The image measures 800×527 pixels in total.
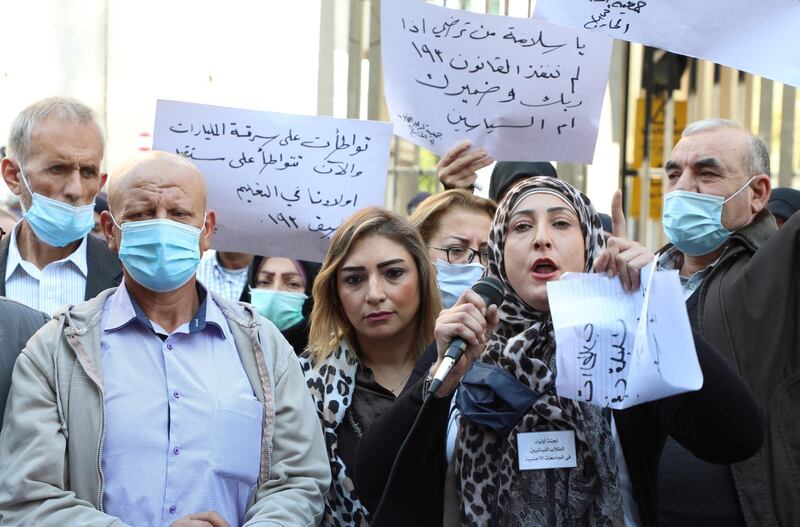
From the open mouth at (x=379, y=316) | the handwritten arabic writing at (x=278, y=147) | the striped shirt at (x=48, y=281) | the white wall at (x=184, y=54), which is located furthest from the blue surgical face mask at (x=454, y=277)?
the white wall at (x=184, y=54)

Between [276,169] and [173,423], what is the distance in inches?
68.2

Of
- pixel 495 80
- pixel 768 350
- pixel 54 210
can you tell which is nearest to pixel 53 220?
pixel 54 210

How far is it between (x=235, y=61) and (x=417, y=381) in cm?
566

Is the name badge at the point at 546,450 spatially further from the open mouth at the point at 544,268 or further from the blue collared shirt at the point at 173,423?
the blue collared shirt at the point at 173,423

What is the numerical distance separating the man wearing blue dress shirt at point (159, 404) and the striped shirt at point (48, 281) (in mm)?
869

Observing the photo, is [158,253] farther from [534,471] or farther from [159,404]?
[534,471]

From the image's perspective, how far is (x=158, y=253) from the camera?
374cm

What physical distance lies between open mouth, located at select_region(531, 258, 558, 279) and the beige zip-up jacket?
2.57 ft

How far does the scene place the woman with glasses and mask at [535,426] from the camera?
3322 millimetres

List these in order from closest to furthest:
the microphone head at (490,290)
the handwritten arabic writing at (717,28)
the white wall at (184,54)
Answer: the microphone head at (490,290) → the handwritten arabic writing at (717,28) → the white wall at (184,54)

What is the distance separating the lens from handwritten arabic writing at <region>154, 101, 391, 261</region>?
5.00 m

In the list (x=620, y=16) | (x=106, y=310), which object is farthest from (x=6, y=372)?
(x=620, y=16)

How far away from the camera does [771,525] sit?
3.81 metres

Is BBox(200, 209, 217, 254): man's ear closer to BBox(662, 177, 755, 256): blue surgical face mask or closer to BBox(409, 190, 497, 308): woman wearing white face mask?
BBox(409, 190, 497, 308): woman wearing white face mask
